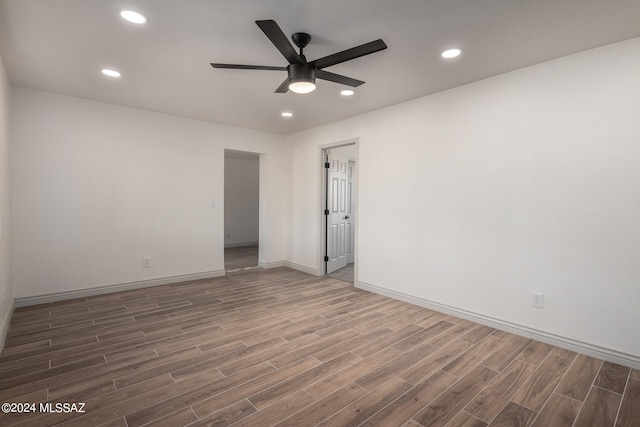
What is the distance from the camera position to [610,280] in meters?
2.62

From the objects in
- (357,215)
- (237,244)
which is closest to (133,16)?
(357,215)

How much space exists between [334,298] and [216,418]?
254 centimetres

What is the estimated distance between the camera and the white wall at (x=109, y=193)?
383 cm

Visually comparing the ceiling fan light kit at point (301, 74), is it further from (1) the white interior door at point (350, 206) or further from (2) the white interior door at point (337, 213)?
(1) the white interior door at point (350, 206)

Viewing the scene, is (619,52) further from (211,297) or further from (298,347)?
(211,297)

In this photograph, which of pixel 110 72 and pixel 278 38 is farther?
pixel 110 72

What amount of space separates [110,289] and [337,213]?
3.82 meters

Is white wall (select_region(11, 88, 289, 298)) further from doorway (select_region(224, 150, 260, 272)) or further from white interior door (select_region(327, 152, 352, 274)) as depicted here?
doorway (select_region(224, 150, 260, 272))

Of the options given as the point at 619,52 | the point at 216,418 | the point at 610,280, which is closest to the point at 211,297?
the point at 216,418

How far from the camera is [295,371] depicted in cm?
242

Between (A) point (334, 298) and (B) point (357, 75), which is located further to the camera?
(A) point (334, 298)

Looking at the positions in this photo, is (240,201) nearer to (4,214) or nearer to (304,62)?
(4,214)

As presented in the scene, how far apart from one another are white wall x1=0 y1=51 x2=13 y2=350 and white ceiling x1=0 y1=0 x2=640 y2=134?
34cm

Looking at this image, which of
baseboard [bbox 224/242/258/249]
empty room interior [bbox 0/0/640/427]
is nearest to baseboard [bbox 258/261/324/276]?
empty room interior [bbox 0/0/640/427]
